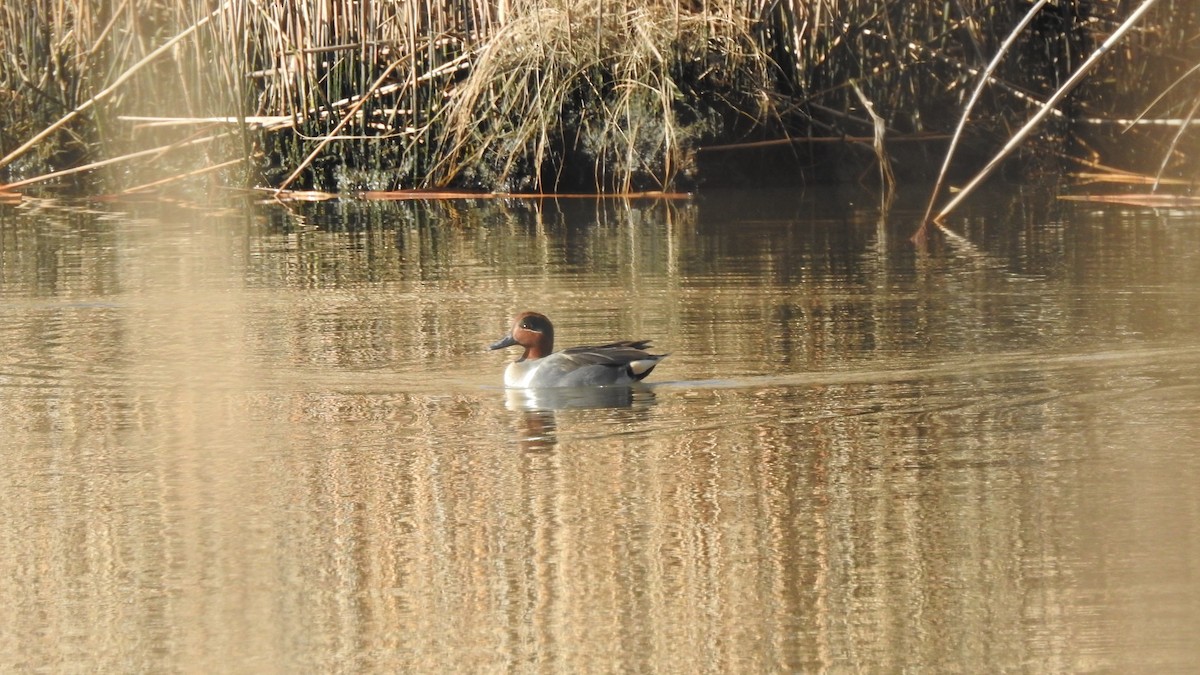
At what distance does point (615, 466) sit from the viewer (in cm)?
520

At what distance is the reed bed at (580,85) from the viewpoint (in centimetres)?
1302

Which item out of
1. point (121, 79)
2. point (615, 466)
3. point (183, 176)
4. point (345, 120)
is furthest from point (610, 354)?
point (183, 176)

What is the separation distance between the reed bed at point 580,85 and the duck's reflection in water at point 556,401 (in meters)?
6.57

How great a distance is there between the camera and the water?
3.81 m

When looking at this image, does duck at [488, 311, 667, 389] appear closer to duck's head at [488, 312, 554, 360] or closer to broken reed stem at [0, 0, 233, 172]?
duck's head at [488, 312, 554, 360]

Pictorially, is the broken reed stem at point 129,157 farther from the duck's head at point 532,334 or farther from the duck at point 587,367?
the duck at point 587,367

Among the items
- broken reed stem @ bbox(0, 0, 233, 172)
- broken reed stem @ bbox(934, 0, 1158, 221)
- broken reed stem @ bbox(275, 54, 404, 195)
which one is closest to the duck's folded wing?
broken reed stem @ bbox(934, 0, 1158, 221)

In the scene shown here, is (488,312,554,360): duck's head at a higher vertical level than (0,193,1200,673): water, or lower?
higher

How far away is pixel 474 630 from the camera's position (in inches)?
150

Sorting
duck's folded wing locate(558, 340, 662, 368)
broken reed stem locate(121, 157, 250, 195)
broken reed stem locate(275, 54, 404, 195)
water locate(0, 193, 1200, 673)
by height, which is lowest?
water locate(0, 193, 1200, 673)

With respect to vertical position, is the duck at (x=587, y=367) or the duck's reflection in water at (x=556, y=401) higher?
the duck at (x=587, y=367)

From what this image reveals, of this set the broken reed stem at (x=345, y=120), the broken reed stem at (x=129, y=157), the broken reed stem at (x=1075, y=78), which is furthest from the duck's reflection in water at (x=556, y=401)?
the broken reed stem at (x=129, y=157)

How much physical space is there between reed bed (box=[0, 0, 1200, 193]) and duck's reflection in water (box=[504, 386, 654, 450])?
6569 millimetres

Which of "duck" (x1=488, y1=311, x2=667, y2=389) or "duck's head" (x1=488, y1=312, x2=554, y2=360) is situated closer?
"duck" (x1=488, y1=311, x2=667, y2=389)
